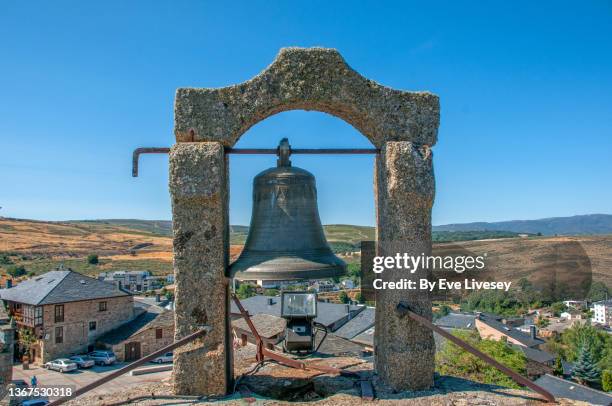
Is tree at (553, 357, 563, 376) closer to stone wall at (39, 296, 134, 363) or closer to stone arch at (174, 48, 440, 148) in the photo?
stone wall at (39, 296, 134, 363)

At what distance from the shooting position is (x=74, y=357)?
32.3 metres

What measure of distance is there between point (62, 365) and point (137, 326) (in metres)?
6.40

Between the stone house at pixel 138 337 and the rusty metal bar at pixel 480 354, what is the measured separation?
104 feet

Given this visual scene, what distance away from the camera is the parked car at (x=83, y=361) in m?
31.0

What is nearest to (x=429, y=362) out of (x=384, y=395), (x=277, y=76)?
(x=384, y=395)

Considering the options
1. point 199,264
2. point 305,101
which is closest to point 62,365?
point 199,264

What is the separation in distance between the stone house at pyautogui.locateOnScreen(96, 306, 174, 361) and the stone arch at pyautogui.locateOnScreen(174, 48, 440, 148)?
3154 centimetres

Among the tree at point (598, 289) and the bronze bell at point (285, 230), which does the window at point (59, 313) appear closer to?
the bronze bell at point (285, 230)

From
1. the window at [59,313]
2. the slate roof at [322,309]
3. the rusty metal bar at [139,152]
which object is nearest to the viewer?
the rusty metal bar at [139,152]

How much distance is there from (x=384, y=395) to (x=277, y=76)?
12.7ft

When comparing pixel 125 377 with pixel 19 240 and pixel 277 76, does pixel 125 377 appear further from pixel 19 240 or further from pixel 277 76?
pixel 19 240

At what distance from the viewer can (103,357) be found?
105 feet

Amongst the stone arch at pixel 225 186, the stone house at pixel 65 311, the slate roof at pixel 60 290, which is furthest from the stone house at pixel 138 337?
the stone arch at pixel 225 186

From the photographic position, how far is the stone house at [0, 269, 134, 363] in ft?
107
